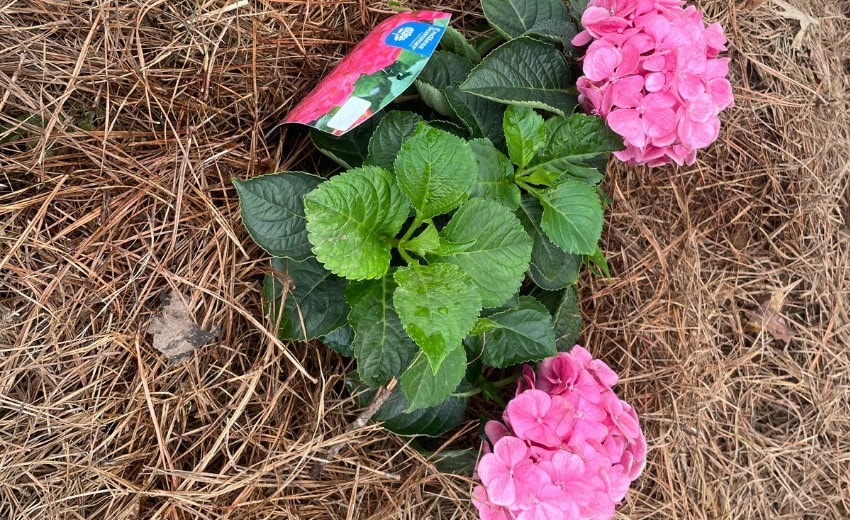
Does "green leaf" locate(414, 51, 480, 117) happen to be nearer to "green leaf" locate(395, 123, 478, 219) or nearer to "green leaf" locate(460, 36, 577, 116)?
"green leaf" locate(460, 36, 577, 116)

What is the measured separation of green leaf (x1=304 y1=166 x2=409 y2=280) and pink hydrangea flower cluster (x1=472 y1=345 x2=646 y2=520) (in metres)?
0.45

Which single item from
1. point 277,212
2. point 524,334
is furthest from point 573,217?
point 277,212

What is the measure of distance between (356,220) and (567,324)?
0.71 m

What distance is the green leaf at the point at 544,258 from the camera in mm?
1400

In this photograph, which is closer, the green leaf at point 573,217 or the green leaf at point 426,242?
the green leaf at point 426,242

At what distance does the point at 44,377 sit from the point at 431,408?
799 mm

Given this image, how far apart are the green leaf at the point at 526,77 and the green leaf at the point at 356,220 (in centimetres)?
33

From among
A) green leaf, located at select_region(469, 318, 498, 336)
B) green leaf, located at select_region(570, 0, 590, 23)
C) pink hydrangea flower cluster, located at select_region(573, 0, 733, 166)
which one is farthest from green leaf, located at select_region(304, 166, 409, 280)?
green leaf, located at select_region(570, 0, 590, 23)

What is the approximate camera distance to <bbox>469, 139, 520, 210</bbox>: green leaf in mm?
1285

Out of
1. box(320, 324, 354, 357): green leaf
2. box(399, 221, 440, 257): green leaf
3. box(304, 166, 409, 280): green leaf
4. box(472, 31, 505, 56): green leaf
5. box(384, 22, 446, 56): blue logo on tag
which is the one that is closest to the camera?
box(304, 166, 409, 280): green leaf

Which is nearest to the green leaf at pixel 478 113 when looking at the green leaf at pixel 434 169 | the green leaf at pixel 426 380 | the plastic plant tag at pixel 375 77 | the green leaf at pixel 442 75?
the green leaf at pixel 442 75

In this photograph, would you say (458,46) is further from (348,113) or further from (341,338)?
(341,338)

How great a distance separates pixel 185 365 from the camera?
129 cm

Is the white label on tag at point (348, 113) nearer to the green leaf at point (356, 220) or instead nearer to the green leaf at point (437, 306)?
the green leaf at point (356, 220)
